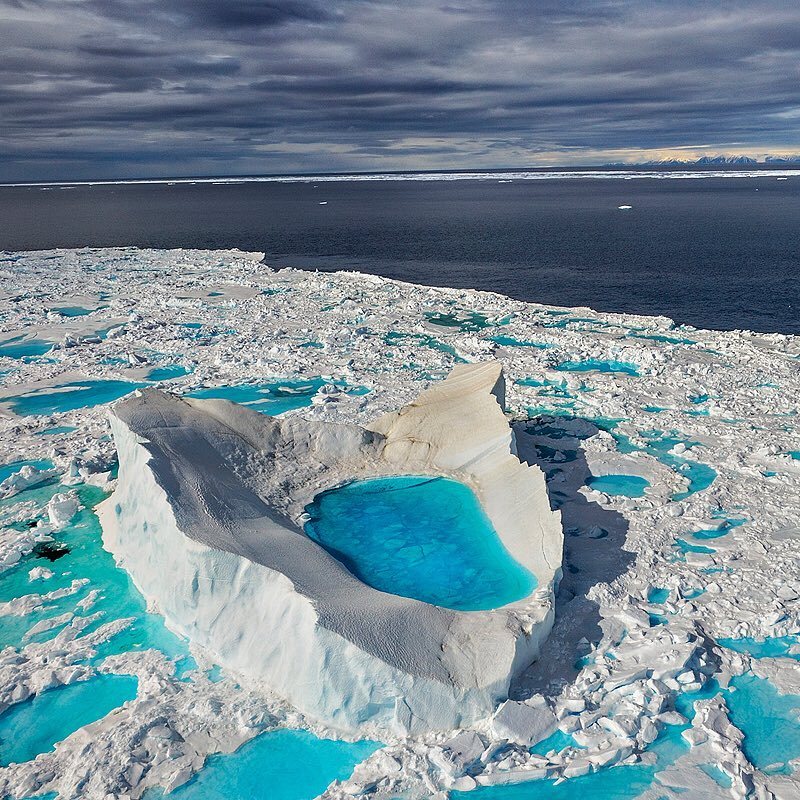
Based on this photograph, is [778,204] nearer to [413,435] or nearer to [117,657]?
[413,435]

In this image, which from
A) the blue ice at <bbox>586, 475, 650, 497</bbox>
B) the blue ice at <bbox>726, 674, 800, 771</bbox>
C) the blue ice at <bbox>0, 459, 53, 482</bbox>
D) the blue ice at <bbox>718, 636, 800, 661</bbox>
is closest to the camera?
the blue ice at <bbox>726, 674, 800, 771</bbox>

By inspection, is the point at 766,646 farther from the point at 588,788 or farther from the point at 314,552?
the point at 314,552

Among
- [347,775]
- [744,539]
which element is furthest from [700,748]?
[744,539]

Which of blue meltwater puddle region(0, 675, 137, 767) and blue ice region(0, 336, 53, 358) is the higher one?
blue ice region(0, 336, 53, 358)

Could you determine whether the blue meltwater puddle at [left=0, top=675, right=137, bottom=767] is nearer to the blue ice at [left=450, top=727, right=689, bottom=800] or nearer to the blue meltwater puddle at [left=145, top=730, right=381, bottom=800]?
the blue meltwater puddle at [left=145, top=730, right=381, bottom=800]

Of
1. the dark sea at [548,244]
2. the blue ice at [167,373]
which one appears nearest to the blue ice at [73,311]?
the blue ice at [167,373]

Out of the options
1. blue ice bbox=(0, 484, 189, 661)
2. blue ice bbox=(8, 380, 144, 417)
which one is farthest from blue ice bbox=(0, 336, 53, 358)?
blue ice bbox=(0, 484, 189, 661)

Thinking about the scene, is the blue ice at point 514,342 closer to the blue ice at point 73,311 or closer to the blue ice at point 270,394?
the blue ice at point 270,394
